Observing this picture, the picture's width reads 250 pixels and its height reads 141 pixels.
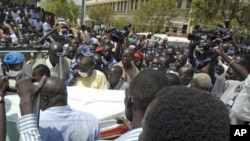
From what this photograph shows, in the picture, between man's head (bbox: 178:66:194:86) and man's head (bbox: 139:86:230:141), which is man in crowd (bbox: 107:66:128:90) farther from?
man's head (bbox: 139:86:230:141)

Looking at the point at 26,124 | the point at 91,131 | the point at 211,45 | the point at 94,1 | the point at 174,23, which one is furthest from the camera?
the point at 94,1

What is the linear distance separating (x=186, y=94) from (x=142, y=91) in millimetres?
881

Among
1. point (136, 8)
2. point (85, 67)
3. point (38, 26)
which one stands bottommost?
point (38, 26)

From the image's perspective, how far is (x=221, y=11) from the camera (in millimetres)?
22406

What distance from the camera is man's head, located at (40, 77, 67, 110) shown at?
2586mm

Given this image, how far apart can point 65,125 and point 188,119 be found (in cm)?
142

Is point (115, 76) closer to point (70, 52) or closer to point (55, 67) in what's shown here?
point (55, 67)

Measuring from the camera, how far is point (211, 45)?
466 centimetres

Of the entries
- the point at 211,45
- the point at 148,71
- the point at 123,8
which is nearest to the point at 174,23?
the point at 123,8

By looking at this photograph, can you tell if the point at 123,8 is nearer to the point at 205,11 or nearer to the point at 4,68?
the point at 205,11

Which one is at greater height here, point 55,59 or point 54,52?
point 54,52

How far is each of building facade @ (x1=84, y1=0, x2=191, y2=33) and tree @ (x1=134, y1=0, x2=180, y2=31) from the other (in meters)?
1.51

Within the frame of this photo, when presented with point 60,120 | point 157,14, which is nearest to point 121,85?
point 60,120

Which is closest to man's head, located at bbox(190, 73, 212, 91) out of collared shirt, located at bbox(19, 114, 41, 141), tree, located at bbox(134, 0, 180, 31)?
collared shirt, located at bbox(19, 114, 41, 141)
